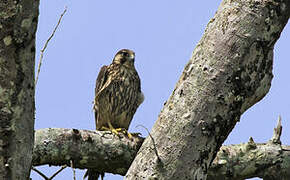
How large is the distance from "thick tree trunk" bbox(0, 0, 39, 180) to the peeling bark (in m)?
1.65

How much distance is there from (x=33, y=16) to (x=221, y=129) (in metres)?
1.14

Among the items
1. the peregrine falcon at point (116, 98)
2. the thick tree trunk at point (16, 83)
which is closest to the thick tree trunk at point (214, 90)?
the thick tree trunk at point (16, 83)

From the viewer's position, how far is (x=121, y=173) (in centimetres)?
439

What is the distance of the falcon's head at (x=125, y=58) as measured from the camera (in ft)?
23.0

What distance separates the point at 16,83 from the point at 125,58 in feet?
15.9

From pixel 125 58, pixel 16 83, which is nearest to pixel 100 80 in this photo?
pixel 125 58

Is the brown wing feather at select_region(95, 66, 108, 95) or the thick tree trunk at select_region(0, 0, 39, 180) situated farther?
the brown wing feather at select_region(95, 66, 108, 95)

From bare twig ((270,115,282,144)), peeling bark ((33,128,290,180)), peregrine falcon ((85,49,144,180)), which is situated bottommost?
peeling bark ((33,128,290,180))

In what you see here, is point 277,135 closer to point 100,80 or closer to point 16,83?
point 16,83

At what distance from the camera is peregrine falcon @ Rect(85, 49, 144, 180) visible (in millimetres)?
6523

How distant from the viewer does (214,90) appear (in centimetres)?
292

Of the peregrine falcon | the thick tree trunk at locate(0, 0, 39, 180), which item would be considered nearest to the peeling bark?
the thick tree trunk at locate(0, 0, 39, 180)

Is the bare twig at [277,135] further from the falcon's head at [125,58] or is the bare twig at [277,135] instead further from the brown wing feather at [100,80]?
the falcon's head at [125,58]

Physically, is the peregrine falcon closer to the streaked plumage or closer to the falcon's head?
the streaked plumage
